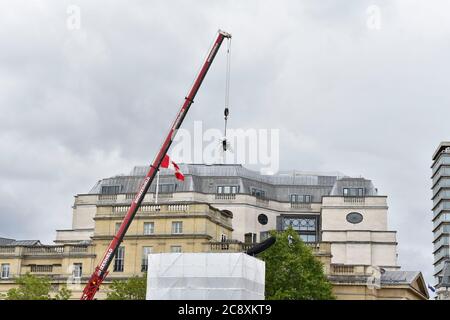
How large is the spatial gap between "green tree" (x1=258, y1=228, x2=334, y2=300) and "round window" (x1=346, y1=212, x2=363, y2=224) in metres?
39.8

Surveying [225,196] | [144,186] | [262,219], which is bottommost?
[144,186]

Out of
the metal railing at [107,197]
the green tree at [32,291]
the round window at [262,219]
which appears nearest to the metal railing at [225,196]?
the round window at [262,219]

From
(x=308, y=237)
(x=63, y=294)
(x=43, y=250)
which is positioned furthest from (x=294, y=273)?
(x=308, y=237)

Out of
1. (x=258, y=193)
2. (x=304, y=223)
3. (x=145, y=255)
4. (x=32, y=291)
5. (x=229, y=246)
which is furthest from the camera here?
Result: (x=304, y=223)

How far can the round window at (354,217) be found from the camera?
109750 millimetres

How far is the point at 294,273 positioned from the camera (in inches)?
2707

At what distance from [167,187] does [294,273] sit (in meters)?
44.4

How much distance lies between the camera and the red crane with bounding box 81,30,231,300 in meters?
64.3

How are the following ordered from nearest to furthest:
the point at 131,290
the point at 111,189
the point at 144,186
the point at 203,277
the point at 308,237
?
the point at 203,277, the point at 144,186, the point at 131,290, the point at 111,189, the point at 308,237

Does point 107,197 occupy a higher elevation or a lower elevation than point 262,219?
higher

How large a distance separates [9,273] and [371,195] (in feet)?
166

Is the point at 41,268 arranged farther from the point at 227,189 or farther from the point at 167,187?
the point at 227,189
